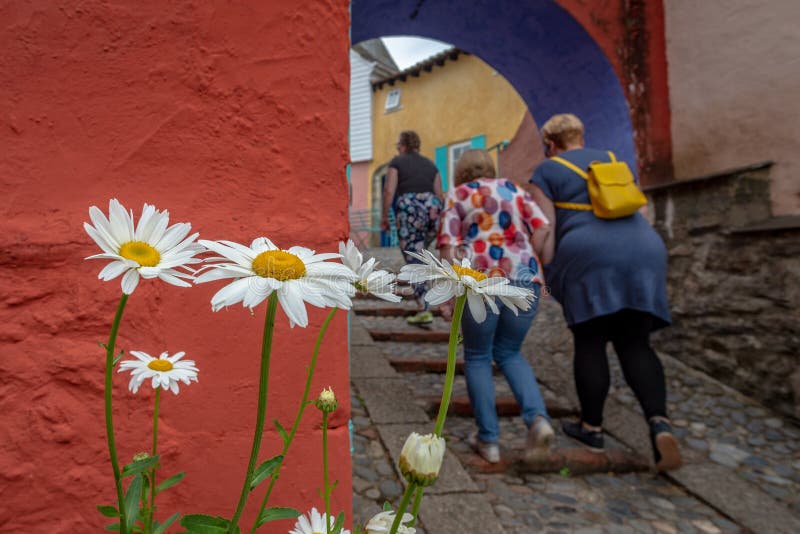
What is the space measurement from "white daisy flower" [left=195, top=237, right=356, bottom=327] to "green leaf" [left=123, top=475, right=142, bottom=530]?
288 mm

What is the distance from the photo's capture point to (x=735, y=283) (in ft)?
11.6

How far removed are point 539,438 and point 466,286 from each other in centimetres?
208

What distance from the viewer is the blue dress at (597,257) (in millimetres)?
2500

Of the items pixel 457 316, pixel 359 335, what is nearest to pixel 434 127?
pixel 359 335

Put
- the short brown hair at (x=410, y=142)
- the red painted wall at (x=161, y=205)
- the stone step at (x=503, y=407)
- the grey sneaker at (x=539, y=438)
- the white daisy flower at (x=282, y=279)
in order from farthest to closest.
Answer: the short brown hair at (x=410, y=142), the stone step at (x=503, y=407), the grey sneaker at (x=539, y=438), the red painted wall at (x=161, y=205), the white daisy flower at (x=282, y=279)

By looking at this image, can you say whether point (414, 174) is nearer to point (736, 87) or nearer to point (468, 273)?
point (736, 87)

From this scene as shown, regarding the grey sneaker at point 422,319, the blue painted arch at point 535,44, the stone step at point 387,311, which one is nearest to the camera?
the grey sneaker at point 422,319

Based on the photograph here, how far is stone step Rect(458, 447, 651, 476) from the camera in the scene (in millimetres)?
2461

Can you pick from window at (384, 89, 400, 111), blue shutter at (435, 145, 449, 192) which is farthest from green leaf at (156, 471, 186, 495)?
window at (384, 89, 400, 111)

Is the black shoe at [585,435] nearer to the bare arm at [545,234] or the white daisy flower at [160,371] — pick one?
the bare arm at [545,234]

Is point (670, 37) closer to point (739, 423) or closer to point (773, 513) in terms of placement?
point (739, 423)

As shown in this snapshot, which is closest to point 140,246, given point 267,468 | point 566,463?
point 267,468

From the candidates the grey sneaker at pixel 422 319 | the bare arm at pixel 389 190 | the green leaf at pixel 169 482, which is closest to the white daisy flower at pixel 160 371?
the green leaf at pixel 169 482

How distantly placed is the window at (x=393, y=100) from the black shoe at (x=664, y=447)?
1479cm
